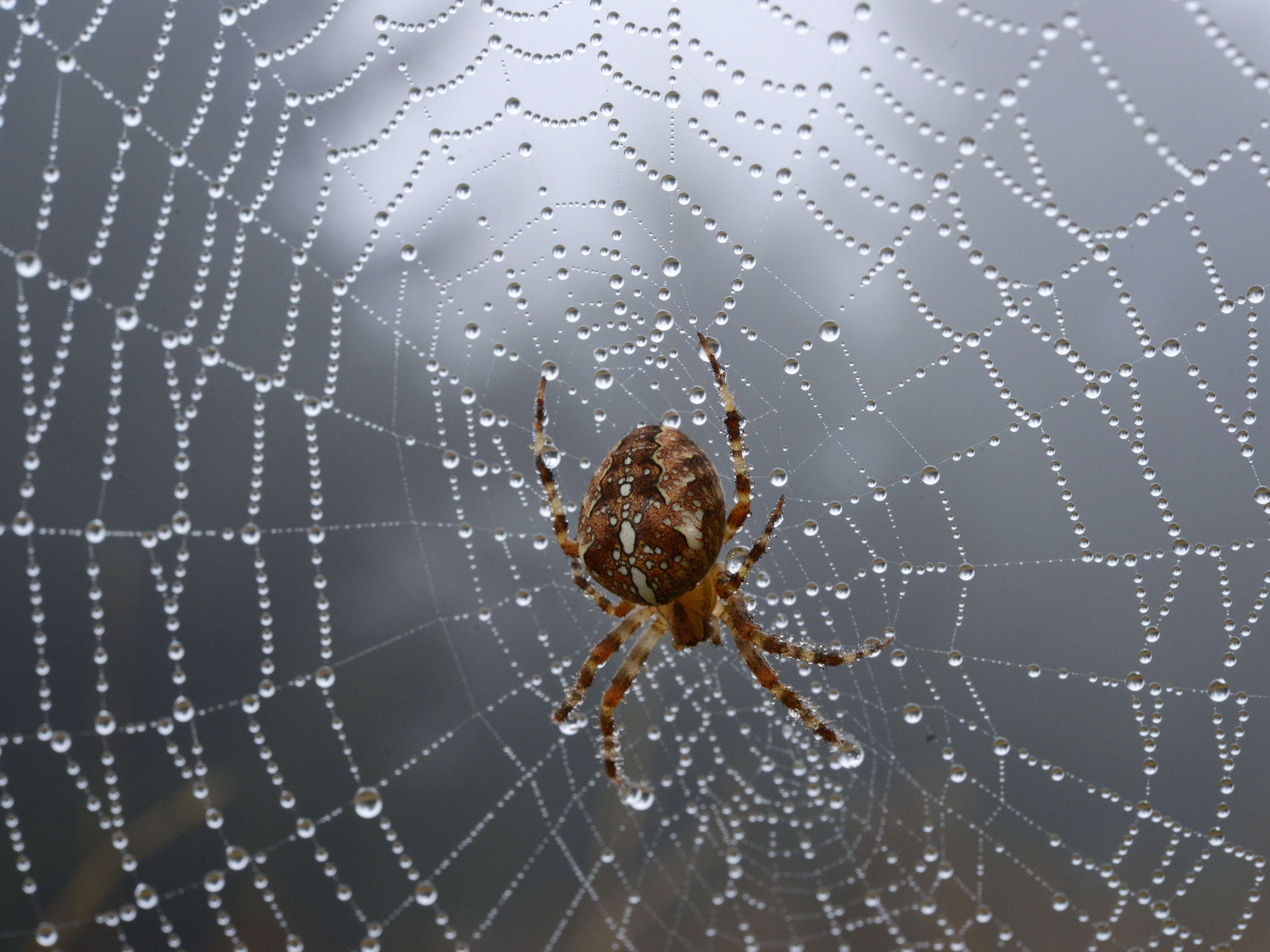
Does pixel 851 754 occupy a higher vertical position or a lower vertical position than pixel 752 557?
lower

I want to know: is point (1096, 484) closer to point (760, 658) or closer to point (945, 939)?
point (760, 658)

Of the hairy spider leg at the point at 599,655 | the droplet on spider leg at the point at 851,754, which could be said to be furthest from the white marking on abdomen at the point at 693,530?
the droplet on spider leg at the point at 851,754

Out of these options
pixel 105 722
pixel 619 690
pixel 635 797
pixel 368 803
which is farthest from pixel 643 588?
pixel 105 722

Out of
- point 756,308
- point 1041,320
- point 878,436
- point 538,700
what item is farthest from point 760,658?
point 538,700

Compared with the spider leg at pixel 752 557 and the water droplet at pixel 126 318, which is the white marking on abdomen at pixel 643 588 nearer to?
the spider leg at pixel 752 557

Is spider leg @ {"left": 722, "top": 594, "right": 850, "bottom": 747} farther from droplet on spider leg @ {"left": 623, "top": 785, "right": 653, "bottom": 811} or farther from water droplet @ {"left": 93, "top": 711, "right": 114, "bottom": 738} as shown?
water droplet @ {"left": 93, "top": 711, "right": 114, "bottom": 738}

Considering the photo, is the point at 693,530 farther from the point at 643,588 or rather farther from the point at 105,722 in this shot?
the point at 105,722
